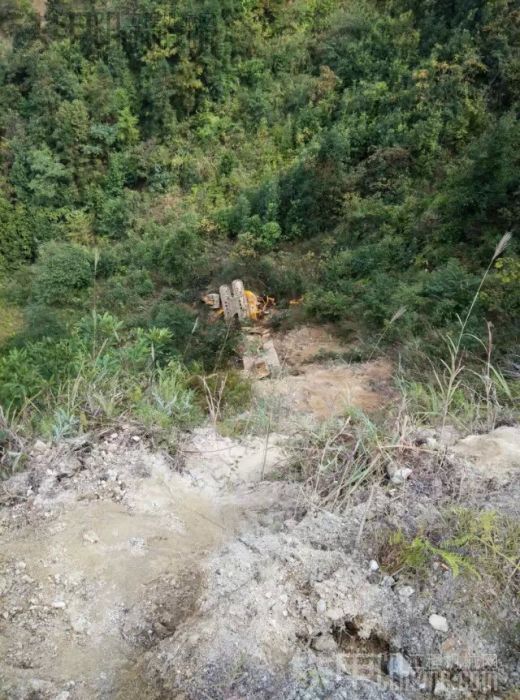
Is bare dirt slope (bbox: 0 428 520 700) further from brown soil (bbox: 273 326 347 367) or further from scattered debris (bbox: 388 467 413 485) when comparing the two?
brown soil (bbox: 273 326 347 367)

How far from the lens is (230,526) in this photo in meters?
2.35

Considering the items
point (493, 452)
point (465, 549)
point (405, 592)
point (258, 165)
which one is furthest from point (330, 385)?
point (258, 165)

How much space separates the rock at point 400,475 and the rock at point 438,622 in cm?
55

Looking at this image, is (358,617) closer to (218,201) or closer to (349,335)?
(349,335)

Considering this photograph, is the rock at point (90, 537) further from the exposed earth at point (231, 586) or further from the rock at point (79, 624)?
the rock at point (79, 624)

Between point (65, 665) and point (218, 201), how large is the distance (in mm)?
11423

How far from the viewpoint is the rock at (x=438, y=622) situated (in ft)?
5.99

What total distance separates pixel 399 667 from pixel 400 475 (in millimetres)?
738

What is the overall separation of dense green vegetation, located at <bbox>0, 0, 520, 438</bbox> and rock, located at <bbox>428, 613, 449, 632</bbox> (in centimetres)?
343

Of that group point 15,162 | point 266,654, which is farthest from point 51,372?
point 15,162

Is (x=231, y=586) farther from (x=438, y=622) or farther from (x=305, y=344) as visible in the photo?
(x=305, y=344)

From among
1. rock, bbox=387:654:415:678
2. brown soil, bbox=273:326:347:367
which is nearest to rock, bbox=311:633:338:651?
rock, bbox=387:654:415:678

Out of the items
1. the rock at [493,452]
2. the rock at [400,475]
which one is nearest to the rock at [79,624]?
the rock at [400,475]

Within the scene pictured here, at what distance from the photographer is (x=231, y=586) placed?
2.00 meters
